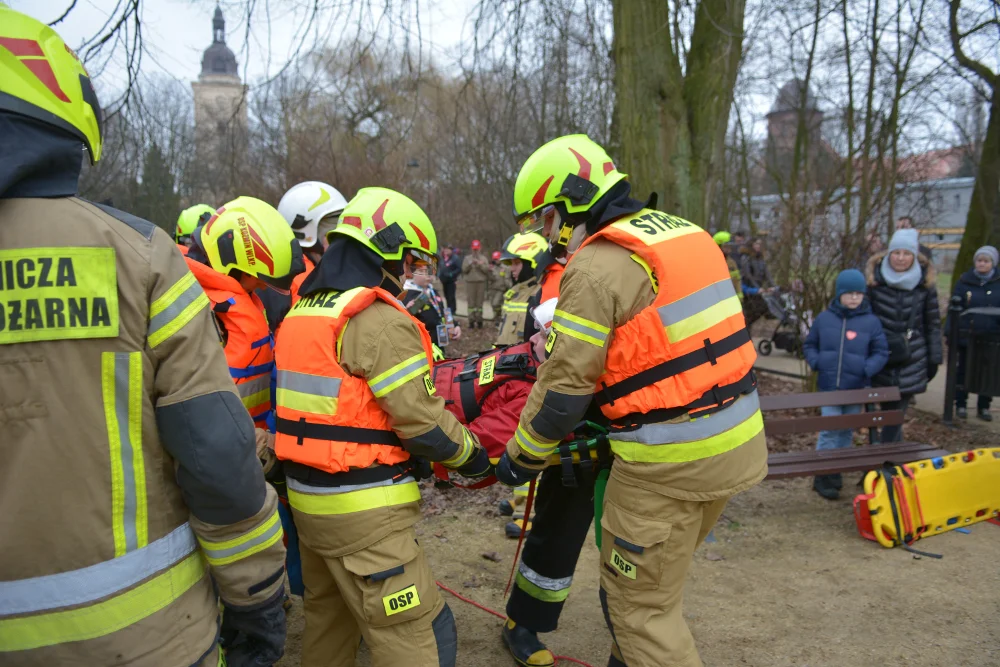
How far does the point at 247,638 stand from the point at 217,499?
2.02ft

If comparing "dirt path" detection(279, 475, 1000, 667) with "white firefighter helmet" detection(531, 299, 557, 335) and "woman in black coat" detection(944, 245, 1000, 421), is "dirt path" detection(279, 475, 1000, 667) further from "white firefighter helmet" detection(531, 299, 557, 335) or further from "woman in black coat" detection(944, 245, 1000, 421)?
"woman in black coat" detection(944, 245, 1000, 421)

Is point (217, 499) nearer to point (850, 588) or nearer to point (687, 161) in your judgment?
point (850, 588)

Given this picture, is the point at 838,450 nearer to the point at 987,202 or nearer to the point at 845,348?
the point at 845,348

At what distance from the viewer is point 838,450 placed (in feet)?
17.2

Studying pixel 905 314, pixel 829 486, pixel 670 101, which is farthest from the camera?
pixel 905 314

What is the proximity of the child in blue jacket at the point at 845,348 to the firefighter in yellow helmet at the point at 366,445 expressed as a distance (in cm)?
414

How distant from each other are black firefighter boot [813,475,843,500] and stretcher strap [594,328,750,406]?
3462 millimetres

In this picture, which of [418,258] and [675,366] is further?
[418,258]

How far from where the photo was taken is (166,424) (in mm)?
1625

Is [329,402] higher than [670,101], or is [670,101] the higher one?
[670,101]

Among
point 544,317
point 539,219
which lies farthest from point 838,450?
point 539,219

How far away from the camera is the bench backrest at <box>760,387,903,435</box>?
5.25 meters

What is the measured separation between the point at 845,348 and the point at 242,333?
15.9 feet

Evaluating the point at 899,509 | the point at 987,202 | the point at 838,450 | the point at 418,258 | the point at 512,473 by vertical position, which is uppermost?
the point at 987,202
